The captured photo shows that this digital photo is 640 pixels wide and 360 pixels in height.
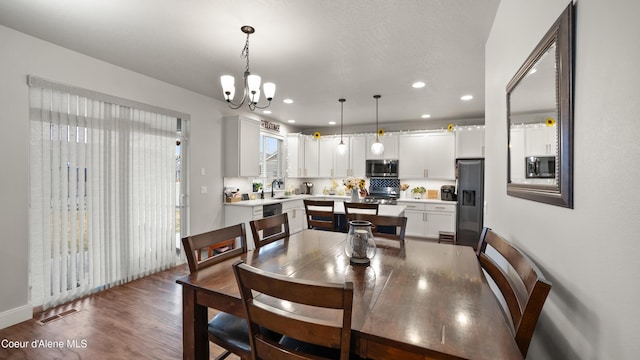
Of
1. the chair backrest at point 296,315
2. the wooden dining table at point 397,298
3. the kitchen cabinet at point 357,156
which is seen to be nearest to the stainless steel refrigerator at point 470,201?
the kitchen cabinet at point 357,156

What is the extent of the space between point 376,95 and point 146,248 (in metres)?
3.88

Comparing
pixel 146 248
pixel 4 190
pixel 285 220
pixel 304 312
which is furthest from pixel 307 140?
pixel 304 312

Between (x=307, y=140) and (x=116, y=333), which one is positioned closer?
(x=116, y=333)

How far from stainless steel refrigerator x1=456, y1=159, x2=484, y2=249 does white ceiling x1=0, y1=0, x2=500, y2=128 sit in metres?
1.67

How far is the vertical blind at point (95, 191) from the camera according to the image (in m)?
2.56

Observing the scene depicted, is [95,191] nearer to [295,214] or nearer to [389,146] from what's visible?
[295,214]

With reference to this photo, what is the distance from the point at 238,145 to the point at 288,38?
2.46m

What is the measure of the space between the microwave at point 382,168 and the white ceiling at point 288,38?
2.29 m

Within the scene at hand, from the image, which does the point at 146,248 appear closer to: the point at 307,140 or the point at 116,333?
the point at 116,333

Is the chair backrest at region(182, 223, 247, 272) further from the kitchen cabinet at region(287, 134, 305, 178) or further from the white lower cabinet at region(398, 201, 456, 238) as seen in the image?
the kitchen cabinet at region(287, 134, 305, 178)

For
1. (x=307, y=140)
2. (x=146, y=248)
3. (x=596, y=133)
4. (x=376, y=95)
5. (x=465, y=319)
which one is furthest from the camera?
(x=307, y=140)

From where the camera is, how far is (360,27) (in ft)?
7.34

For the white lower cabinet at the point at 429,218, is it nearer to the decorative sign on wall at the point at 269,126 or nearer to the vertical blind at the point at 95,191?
the decorative sign on wall at the point at 269,126

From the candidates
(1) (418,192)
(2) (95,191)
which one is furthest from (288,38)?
(1) (418,192)
